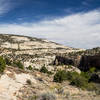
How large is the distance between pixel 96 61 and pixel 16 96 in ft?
200

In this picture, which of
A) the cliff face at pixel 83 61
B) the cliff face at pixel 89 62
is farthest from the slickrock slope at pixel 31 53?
the cliff face at pixel 89 62

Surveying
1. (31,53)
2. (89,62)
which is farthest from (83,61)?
(31,53)

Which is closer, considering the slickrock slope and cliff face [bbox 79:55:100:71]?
cliff face [bbox 79:55:100:71]

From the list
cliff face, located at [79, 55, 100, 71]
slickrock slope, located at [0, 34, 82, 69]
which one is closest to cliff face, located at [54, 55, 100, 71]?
cliff face, located at [79, 55, 100, 71]

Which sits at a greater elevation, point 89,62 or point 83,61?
point 83,61

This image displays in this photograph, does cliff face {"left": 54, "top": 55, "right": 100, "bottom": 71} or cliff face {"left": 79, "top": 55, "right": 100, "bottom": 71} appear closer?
cliff face {"left": 79, "top": 55, "right": 100, "bottom": 71}

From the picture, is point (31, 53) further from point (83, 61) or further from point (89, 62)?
point (89, 62)

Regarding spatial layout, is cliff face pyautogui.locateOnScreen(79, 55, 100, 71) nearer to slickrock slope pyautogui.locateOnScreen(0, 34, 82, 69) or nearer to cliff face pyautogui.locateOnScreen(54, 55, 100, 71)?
cliff face pyautogui.locateOnScreen(54, 55, 100, 71)

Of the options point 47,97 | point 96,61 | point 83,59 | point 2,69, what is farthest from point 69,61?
point 47,97

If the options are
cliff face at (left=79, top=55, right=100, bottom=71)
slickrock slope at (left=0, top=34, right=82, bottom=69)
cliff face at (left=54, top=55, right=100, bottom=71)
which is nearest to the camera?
cliff face at (left=79, top=55, right=100, bottom=71)

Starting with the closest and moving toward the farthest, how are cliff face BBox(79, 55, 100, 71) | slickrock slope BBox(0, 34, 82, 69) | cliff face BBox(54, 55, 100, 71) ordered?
cliff face BBox(79, 55, 100, 71) < cliff face BBox(54, 55, 100, 71) < slickrock slope BBox(0, 34, 82, 69)

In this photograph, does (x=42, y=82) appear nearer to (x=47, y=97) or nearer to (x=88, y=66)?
(x=47, y=97)

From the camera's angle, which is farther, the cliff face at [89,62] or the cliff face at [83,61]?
the cliff face at [83,61]

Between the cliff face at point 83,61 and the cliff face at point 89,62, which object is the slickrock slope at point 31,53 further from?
the cliff face at point 89,62
